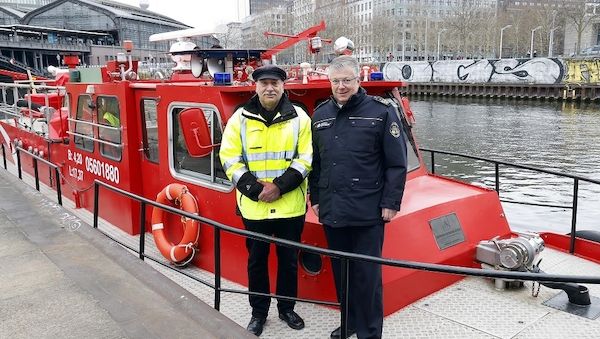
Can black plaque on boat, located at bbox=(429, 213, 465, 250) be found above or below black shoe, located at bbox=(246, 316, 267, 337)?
above

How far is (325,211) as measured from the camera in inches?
131

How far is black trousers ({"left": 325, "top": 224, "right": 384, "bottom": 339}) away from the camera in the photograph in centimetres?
332

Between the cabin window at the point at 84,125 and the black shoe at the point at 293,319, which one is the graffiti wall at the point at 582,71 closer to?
the cabin window at the point at 84,125

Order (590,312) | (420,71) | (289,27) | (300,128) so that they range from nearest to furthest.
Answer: (300,128)
(590,312)
(420,71)
(289,27)

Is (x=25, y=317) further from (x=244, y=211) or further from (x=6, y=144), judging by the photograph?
(x=6, y=144)

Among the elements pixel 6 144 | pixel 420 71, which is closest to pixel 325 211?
pixel 6 144

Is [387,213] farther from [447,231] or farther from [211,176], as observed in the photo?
[211,176]

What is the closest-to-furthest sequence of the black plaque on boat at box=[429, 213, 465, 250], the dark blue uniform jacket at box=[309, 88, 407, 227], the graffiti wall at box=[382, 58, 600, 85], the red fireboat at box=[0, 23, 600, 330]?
the dark blue uniform jacket at box=[309, 88, 407, 227] < the red fireboat at box=[0, 23, 600, 330] < the black plaque on boat at box=[429, 213, 465, 250] < the graffiti wall at box=[382, 58, 600, 85]

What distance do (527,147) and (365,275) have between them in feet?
59.2

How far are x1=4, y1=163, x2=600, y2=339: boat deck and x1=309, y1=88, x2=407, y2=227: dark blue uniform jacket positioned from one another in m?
0.94

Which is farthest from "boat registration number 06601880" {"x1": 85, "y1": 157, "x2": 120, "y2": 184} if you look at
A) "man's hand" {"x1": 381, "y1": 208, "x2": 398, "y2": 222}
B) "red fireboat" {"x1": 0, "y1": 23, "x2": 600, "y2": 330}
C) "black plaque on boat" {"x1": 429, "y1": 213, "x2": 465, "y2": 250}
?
"man's hand" {"x1": 381, "y1": 208, "x2": 398, "y2": 222}

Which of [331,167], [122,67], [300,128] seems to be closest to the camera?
[331,167]

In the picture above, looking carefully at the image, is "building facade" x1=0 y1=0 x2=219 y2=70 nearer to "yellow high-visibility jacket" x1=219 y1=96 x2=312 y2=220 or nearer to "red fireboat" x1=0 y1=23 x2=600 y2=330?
"red fireboat" x1=0 y1=23 x2=600 y2=330

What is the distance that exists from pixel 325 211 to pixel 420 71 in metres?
51.8
